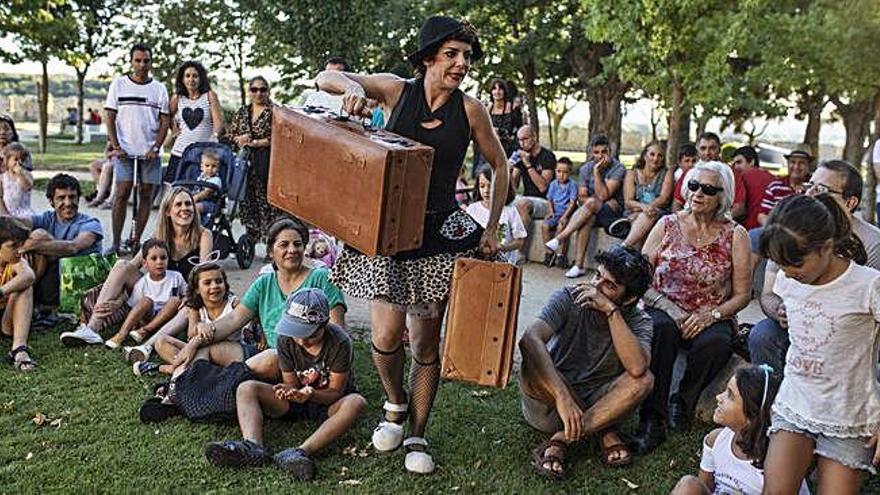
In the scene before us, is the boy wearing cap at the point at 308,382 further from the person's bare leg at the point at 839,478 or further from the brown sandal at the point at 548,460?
the person's bare leg at the point at 839,478

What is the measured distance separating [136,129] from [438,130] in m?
4.69

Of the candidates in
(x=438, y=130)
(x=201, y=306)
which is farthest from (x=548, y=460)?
(x=201, y=306)

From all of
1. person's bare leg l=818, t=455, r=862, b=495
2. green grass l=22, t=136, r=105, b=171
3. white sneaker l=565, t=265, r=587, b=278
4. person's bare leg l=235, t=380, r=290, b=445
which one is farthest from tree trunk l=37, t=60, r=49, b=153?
person's bare leg l=818, t=455, r=862, b=495

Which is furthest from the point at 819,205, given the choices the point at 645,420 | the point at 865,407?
the point at 645,420

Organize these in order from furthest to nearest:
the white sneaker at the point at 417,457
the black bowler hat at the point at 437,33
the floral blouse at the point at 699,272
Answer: the floral blouse at the point at 699,272 → the white sneaker at the point at 417,457 → the black bowler hat at the point at 437,33

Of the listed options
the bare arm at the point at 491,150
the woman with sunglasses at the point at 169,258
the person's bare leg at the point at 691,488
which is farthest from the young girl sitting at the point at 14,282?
the person's bare leg at the point at 691,488

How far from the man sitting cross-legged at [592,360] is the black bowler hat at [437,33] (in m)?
1.13

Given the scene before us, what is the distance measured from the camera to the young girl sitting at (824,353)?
265cm

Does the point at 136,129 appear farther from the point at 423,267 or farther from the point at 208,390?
the point at 423,267

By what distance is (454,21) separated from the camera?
127 inches

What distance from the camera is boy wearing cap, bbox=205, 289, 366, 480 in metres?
3.74

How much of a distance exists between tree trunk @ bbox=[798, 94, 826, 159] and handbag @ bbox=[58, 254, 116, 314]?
18.9 meters

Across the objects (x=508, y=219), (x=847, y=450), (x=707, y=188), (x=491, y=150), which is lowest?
(x=508, y=219)

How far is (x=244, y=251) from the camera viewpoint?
289 inches
